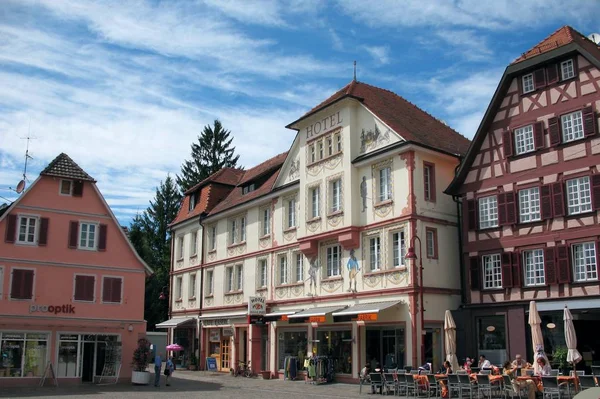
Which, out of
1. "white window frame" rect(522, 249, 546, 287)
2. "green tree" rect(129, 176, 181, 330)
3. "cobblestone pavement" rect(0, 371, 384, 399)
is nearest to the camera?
"cobblestone pavement" rect(0, 371, 384, 399)

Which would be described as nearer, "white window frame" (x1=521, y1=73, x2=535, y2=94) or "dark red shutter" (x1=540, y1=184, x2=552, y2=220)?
"dark red shutter" (x1=540, y1=184, x2=552, y2=220)

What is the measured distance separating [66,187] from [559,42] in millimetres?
22878

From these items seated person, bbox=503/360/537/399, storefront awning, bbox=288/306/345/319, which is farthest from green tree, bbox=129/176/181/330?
seated person, bbox=503/360/537/399

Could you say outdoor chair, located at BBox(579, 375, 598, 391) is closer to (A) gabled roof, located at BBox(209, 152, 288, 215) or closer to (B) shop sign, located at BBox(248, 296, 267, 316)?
(B) shop sign, located at BBox(248, 296, 267, 316)

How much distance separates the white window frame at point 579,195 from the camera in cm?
2339

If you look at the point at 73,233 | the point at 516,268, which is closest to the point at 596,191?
the point at 516,268

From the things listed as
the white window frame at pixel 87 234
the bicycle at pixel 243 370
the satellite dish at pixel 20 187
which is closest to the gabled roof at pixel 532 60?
the bicycle at pixel 243 370

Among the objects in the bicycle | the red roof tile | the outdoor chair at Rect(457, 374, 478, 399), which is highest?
the red roof tile

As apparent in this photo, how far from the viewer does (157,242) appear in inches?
2726

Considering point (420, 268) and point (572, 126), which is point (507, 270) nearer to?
point (420, 268)

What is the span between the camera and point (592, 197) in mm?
23125

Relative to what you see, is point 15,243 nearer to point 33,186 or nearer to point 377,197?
point 33,186

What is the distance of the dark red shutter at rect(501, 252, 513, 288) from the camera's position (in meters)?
25.2

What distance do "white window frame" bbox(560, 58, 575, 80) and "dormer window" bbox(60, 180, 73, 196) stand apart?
2247cm
